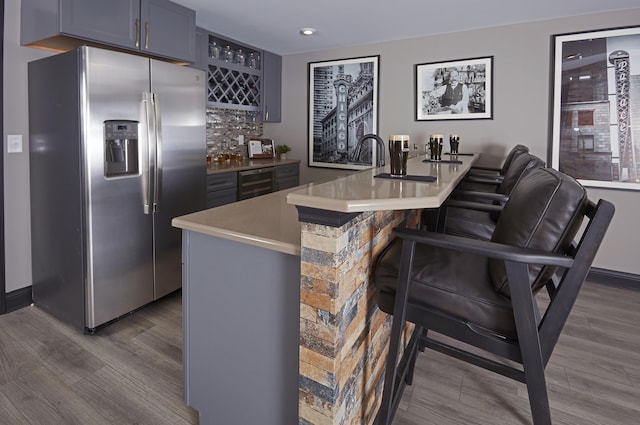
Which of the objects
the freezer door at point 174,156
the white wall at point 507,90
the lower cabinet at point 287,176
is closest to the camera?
the freezer door at point 174,156

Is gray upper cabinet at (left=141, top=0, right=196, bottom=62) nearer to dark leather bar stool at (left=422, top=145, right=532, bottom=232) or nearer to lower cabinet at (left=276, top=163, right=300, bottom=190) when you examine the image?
lower cabinet at (left=276, top=163, right=300, bottom=190)

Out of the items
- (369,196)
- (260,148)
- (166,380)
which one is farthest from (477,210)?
(260,148)

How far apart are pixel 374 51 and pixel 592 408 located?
3763mm

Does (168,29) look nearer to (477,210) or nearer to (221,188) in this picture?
(221,188)

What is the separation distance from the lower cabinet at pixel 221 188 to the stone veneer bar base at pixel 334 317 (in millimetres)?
2478

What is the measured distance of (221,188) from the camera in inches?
148

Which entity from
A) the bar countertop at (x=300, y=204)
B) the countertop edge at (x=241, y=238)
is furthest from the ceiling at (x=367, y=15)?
the countertop edge at (x=241, y=238)

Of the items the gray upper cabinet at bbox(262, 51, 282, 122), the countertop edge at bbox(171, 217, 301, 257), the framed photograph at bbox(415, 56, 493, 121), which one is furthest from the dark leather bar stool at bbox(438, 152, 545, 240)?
the gray upper cabinet at bbox(262, 51, 282, 122)

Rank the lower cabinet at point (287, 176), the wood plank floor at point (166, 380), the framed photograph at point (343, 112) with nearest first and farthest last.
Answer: the wood plank floor at point (166, 380), the framed photograph at point (343, 112), the lower cabinet at point (287, 176)

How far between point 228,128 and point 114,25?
2.02m

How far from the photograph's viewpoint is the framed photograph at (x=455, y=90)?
12.9ft

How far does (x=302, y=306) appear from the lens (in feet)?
4.08

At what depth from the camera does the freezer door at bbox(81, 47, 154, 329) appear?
238cm

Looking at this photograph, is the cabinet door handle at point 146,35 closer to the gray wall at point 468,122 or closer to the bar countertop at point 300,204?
the gray wall at point 468,122
